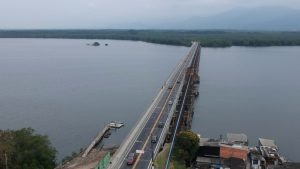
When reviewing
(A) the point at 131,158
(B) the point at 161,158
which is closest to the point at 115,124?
(B) the point at 161,158

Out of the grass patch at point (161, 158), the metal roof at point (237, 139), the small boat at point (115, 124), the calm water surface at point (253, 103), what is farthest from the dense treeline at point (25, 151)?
the calm water surface at point (253, 103)

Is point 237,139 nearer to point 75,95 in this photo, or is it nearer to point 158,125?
point 158,125

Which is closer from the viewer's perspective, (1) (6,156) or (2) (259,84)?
(1) (6,156)

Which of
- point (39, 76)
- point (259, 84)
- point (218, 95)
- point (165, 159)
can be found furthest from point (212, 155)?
point (39, 76)

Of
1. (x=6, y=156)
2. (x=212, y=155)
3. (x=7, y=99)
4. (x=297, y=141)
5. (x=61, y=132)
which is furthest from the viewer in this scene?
(x=7, y=99)

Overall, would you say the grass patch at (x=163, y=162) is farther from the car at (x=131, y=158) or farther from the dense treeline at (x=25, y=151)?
→ the dense treeline at (x=25, y=151)

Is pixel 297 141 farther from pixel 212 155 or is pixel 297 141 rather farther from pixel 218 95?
pixel 218 95

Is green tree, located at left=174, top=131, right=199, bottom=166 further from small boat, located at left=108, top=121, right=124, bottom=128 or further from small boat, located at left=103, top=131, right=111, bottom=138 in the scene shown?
small boat, located at left=108, top=121, right=124, bottom=128
